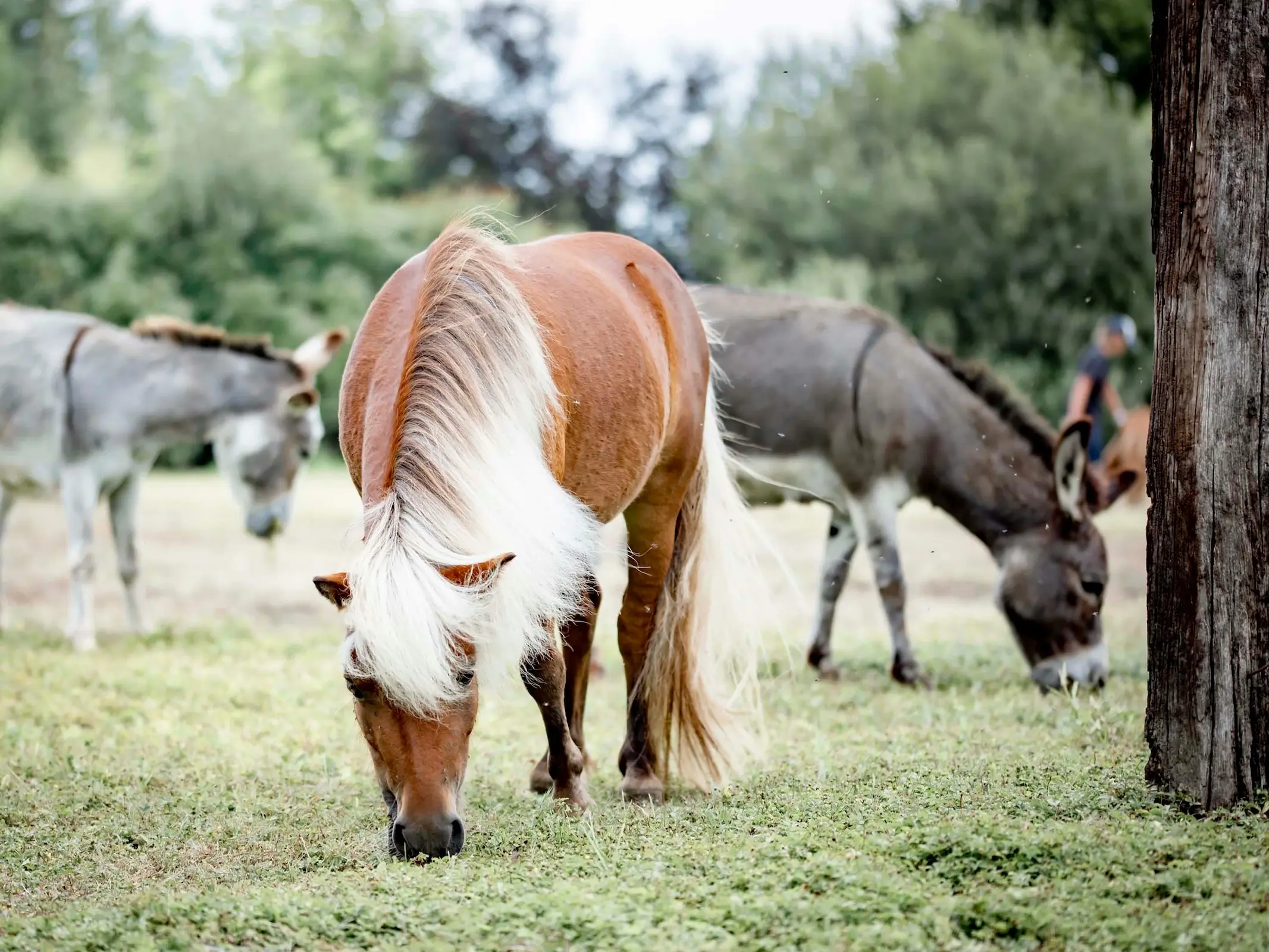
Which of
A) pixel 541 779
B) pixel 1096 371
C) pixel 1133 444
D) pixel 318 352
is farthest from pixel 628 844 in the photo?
pixel 1133 444

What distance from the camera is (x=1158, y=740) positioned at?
3816 millimetres

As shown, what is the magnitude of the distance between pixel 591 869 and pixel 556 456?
122 centimetres

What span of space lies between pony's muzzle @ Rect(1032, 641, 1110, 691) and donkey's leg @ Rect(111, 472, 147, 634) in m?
5.82

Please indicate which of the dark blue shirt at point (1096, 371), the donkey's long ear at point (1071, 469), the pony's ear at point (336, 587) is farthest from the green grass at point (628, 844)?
the dark blue shirt at point (1096, 371)

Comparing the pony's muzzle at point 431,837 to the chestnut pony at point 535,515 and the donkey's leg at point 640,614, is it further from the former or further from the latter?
the donkey's leg at point 640,614

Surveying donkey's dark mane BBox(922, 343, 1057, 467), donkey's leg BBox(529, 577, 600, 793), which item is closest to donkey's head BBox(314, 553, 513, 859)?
donkey's leg BBox(529, 577, 600, 793)

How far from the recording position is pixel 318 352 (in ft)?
30.1

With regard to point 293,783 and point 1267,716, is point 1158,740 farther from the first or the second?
point 293,783

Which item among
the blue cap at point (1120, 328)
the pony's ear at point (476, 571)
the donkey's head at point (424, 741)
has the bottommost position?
the donkey's head at point (424, 741)

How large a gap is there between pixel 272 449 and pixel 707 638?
16.0 feet

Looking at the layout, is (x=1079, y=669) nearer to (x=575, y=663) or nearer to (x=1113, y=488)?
(x=1113, y=488)

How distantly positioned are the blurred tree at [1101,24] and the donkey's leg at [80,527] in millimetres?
29470

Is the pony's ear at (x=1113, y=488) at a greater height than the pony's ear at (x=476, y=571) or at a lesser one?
lesser

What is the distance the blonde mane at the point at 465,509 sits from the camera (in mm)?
3148
